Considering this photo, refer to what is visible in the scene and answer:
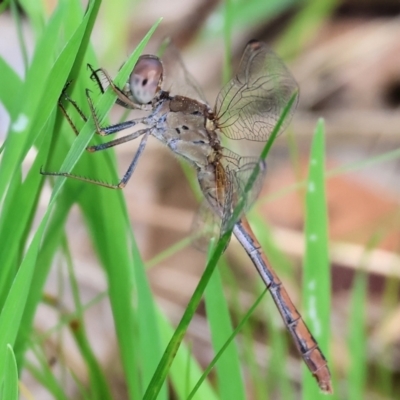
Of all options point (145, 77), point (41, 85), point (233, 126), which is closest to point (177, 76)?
point (233, 126)

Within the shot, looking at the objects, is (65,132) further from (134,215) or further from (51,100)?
(134,215)

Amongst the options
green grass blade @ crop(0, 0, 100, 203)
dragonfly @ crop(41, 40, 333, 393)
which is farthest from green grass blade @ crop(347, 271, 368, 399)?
green grass blade @ crop(0, 0, 100, 203)

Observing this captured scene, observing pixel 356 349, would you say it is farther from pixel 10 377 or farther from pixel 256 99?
pixel 10 377

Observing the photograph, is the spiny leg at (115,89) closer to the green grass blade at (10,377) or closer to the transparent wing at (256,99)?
the transparent wing at (256,99)

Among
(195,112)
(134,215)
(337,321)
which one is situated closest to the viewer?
(195,112)

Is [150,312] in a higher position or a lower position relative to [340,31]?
lower

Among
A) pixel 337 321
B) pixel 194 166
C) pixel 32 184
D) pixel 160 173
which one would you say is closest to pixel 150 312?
pixel 32 184

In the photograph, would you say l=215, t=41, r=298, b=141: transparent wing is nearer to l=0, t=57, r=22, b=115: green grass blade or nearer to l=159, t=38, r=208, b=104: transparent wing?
l=159, t=38, r=208, b=104: transparent wing

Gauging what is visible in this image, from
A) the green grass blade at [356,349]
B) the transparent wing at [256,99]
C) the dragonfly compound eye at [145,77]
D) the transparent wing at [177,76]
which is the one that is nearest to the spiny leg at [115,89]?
the dragonfly compound eye at [145,77]
